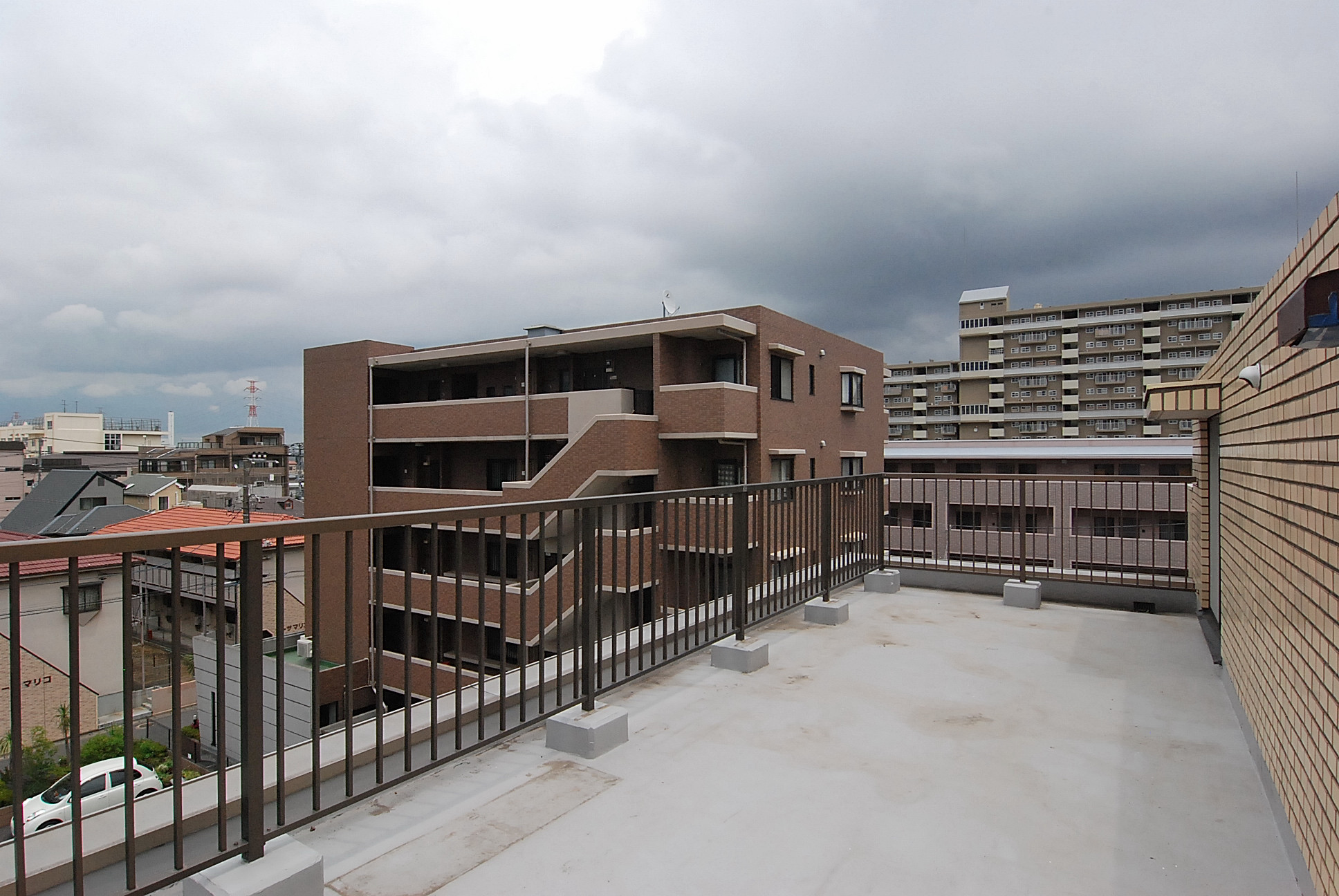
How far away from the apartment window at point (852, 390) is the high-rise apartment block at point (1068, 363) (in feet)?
86.2

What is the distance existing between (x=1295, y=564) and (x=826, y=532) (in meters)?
3.34

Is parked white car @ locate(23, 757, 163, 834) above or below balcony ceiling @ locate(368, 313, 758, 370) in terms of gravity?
below

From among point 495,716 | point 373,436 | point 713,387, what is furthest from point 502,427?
point 495,716

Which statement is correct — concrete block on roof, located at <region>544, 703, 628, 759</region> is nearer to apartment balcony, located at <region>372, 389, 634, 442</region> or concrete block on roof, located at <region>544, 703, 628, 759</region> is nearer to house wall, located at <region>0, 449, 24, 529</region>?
apartment balcony, located at <region>372, 389, 634, 442</region>

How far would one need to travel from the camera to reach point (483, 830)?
2.30 metres

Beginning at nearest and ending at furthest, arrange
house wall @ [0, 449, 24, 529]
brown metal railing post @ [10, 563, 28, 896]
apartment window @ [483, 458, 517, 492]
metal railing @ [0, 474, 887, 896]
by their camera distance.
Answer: brown metal railing post @ [10, 563, 28, 896]
metal railing @ [0, 474, 887, 896]
apartment window @ [483, 458, 517, 492]
house wall @ [0, 449, 24, 529]

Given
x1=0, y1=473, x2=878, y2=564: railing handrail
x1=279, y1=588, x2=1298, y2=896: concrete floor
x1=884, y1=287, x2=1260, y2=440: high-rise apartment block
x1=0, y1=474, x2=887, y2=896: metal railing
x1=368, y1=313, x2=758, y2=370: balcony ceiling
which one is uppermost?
x1=884, y1=287, x2=1260, y2=440: high-rise apartment block

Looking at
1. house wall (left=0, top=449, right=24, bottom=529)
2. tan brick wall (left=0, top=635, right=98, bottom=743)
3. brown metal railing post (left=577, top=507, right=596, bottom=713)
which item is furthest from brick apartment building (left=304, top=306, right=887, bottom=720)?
house wall (left=0, top=449, right=24, bottom=529)

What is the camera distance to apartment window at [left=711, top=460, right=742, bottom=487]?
1644 cm

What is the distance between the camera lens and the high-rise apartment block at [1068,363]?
151 feet

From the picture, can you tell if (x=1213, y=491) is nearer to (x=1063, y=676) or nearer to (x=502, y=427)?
(x=1063, y=676)

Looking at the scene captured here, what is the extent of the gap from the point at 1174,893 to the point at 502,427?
17632mm

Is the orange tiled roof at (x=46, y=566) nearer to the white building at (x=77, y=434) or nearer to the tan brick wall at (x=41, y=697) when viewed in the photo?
the tan brick wall at (x=41, y=697)

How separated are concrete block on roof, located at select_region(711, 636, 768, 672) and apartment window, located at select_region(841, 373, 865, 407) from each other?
56.3 feet
